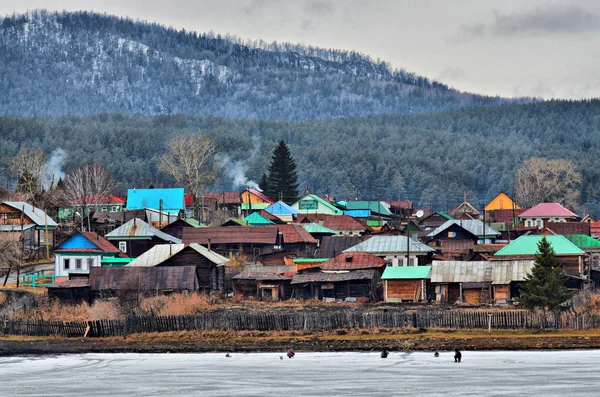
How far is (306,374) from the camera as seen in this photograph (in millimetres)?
39719

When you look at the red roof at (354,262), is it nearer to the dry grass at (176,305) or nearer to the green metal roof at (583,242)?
the dry grass at (176,305)

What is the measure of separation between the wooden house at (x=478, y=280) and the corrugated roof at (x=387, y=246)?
996 cm

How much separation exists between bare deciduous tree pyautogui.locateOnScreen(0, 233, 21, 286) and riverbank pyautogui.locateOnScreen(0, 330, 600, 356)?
1646cm

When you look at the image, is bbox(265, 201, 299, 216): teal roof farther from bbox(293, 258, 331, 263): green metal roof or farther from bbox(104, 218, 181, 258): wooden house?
bbox(293, 258, 331, 263): green metal roof

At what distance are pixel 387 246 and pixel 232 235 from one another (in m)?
13.4

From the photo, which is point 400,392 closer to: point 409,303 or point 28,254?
point 409,303

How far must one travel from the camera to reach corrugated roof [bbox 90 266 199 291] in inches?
2547

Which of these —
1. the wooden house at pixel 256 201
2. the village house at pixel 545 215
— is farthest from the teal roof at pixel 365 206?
the village house at pixel 545 215

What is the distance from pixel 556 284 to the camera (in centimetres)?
5662

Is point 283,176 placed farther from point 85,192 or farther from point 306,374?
point 306,374

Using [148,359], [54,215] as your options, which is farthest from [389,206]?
[148,359]

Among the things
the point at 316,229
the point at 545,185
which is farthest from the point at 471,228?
the point at 545,185

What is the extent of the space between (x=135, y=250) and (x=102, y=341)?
29474 mm

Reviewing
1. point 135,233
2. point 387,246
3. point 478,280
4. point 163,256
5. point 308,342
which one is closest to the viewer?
point 308,342
